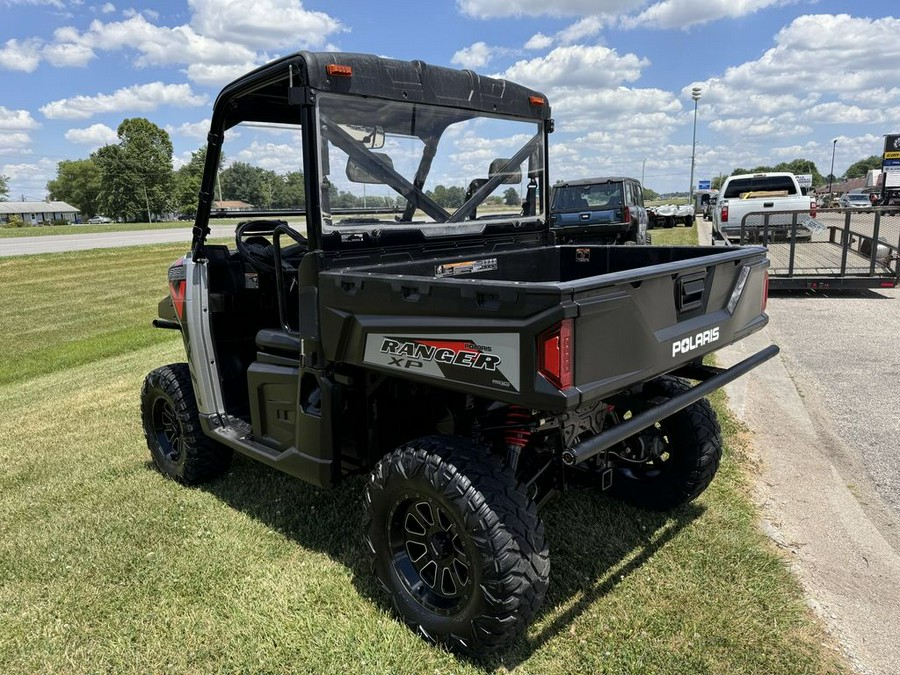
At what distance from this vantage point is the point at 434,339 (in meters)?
2.41

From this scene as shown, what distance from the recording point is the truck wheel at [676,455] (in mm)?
3398

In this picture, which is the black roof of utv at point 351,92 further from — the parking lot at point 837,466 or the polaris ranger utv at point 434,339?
the parking lot at point 837,466

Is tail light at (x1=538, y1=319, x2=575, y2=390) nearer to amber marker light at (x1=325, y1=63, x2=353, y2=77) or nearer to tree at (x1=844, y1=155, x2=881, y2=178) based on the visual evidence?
amber marker light at (x1=325, y1=63, x2=353, y2=77)

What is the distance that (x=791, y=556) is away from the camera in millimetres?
3152

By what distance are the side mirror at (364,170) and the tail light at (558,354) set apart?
1429 millimetres

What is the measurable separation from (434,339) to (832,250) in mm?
10430

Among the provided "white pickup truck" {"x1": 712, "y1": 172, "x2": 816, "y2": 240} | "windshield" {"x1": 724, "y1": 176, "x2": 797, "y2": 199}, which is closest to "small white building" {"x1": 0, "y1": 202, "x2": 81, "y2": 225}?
"windshield" {"x1": 724, "y1": 176, "x2": 797, "y2": 199}

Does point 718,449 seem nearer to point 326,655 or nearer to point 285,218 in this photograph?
point 326,655

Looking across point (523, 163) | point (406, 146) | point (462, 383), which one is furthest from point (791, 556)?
point (406, 146)

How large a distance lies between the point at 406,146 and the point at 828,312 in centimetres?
791

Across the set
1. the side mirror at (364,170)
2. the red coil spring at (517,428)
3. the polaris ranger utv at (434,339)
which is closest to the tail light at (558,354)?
the polaris ranger utv at (434,339)

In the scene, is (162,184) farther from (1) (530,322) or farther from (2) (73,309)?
(1) (530,322)

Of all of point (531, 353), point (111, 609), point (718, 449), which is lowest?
point (111, 609)

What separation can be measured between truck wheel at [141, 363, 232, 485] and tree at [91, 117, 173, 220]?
75335mm
